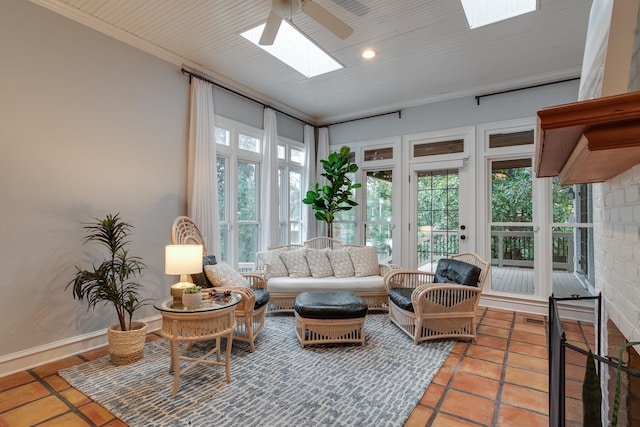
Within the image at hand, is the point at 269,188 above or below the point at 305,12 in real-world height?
below

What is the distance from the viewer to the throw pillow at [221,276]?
3066 millimetres

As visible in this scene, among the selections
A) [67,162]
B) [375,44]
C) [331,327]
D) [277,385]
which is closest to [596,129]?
[277,385]

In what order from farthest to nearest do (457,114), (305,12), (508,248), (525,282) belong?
(457,114) < (508,248) < (525,282) < (305,12)

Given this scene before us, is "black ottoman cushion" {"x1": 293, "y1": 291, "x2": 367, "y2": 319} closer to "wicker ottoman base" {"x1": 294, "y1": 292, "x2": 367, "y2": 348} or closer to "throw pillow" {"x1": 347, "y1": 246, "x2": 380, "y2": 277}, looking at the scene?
"wicker ottoman base" {"x1": 294, "y1": 292, "x2": 367, "y2": 348}

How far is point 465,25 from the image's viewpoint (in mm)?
3082

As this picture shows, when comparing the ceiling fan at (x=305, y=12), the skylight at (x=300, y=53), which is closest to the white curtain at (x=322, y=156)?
the skylight at (x=300, y=53)

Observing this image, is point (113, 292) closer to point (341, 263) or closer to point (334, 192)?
point (341, 263)

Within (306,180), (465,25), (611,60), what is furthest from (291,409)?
(306,180)

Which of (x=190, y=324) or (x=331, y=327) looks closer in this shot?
(x=190, y=324)

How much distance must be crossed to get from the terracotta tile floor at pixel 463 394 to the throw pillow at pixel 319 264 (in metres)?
1.89

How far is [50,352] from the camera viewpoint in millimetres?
2736

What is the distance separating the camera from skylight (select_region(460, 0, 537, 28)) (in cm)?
289

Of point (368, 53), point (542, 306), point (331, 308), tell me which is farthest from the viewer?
point (542, 306)

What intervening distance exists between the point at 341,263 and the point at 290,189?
180cm
